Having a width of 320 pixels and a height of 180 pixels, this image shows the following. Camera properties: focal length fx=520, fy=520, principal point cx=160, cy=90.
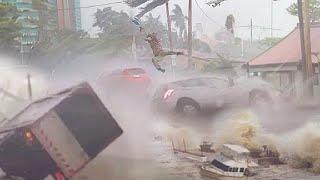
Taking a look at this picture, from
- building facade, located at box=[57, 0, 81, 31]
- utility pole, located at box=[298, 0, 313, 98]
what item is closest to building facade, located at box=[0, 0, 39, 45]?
building facade, located at box=[57, 0, 81, 31]

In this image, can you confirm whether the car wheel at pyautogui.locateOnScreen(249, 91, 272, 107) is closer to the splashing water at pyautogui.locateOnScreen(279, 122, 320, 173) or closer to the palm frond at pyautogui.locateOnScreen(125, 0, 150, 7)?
the splashing water at pyautogui.locateOnScreen(279, 122, 320, 173)

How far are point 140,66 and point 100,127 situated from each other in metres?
7.23

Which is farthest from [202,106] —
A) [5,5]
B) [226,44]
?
[5,5]

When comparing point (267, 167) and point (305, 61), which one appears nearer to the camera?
point (267, 167)

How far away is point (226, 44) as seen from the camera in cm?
1955

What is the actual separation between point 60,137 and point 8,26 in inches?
610

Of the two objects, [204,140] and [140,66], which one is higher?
[140,66]

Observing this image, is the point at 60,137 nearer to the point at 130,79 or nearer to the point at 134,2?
the point at 130,79

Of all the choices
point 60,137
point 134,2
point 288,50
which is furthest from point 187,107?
point 288,50

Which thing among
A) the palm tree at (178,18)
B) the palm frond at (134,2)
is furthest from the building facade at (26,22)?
the palm frond at (134,2)

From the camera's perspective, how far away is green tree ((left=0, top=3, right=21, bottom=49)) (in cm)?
1863

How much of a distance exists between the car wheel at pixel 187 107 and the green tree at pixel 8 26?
29.2 ft

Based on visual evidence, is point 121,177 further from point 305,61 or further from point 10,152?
point 305,61

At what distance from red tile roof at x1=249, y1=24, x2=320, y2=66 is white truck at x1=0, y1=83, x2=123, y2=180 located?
12.9 metres
